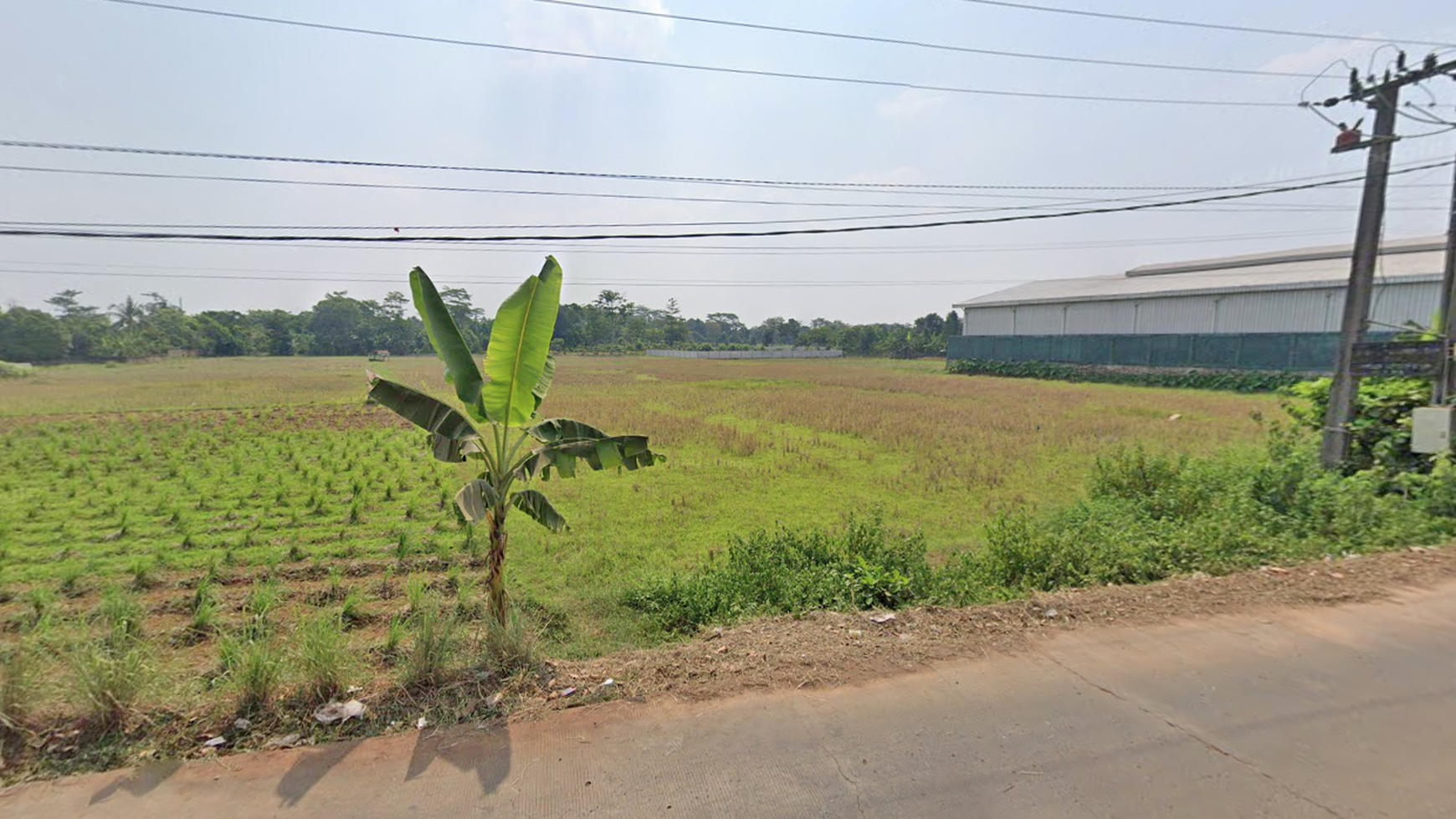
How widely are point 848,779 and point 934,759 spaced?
453 mm

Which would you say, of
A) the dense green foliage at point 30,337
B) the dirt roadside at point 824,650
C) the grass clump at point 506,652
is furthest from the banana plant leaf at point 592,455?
the dense green foliage at point 30,337

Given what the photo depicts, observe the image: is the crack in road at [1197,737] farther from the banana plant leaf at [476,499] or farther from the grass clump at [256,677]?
the grass clump at [256,677]

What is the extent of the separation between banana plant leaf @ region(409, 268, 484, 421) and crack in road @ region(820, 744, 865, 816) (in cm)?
304

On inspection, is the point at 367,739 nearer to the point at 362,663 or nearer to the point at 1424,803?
the point at 362,663

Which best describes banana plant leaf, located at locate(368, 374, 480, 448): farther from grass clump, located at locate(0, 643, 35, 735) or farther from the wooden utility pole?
the wooden utility pole

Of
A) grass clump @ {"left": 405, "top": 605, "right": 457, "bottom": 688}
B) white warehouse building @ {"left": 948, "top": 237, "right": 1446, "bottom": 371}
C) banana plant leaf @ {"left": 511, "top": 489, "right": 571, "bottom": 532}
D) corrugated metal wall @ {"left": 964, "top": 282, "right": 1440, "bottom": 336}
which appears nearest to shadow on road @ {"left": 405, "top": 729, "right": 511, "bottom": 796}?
grass clump @ {"left": 405, "top": 605, "right": 457, "bottom": 688}

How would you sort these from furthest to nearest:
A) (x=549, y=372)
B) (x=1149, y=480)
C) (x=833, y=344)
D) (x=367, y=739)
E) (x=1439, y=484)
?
1. (x=833, y=344)
2. (x=1149, y=480)
3. (x=1439, y=484)
4. (x=549, y=372)
5. (x=367, y=739)

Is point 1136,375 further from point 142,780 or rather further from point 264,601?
point 142,780

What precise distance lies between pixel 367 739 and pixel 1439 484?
10.9m

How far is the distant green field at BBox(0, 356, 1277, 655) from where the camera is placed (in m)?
6.61

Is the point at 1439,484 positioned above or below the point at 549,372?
below

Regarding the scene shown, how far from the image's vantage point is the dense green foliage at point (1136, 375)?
26.9 m

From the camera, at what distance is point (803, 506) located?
29.5 feet

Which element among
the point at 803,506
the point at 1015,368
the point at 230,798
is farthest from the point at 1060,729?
the point at 1015,368
